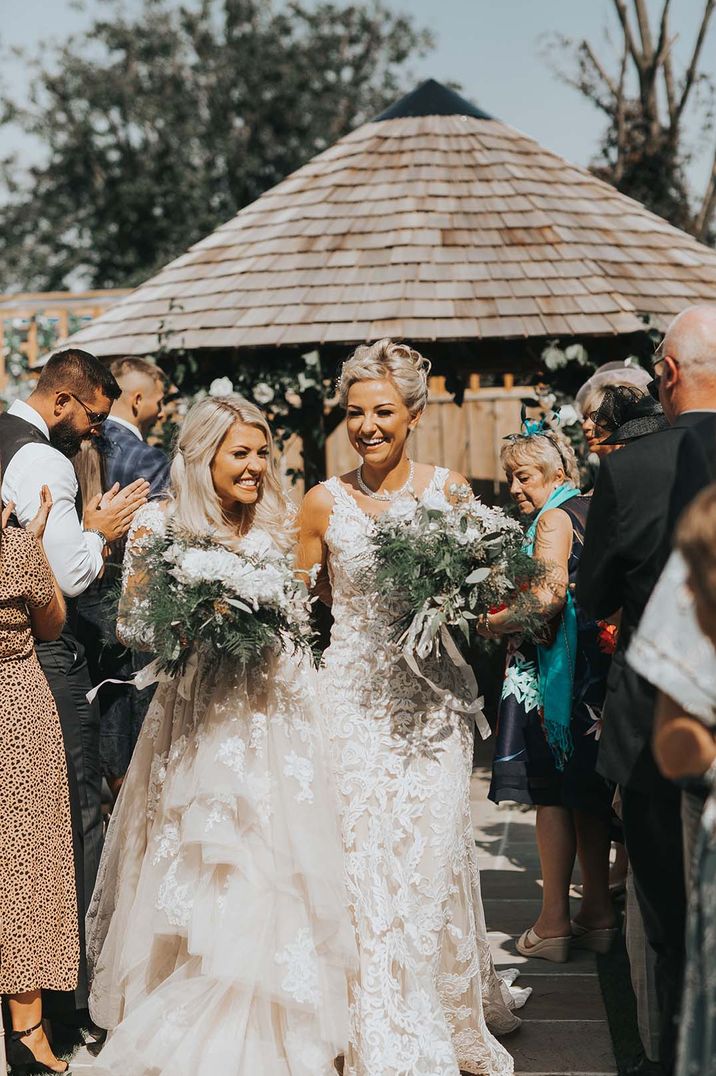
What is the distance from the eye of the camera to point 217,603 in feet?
12.8

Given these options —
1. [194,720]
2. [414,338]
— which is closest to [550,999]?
[194,720]

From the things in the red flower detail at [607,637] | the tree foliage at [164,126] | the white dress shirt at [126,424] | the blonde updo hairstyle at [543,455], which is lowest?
the red flower detail at [607,637]

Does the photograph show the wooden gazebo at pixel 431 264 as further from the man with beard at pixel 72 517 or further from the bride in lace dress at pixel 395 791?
the bride in lace dress at pixel 395 791

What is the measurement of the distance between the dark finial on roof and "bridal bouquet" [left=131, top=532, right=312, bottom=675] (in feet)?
24.0

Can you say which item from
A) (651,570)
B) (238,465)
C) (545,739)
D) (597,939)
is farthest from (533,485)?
(597,939)

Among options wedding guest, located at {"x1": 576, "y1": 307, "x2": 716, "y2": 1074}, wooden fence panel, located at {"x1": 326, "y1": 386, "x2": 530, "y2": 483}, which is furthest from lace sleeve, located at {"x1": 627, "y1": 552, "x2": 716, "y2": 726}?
wooden fence panel, located at {"x1": 326, "y1": 386, "x2": 530, "y2": 483}

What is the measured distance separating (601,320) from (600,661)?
3.81 meters

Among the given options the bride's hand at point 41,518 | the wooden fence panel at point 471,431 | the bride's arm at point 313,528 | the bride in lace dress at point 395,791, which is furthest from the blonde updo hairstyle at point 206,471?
the wooden fence panel at point 471,431

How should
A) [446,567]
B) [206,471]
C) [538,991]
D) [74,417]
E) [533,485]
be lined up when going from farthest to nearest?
[533,485] → [538,991] → [74,417] → [206,471] → [446,567]

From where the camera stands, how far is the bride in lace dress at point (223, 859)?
3764 mm

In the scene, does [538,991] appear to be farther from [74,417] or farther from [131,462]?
[131,462]

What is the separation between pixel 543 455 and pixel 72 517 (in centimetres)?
189

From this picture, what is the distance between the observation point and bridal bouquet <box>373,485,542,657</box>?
13.2 feet

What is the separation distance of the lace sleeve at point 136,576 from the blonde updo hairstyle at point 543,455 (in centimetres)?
159
